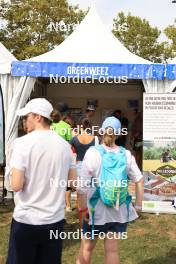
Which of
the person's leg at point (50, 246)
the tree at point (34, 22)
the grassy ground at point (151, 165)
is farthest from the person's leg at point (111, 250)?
the tree at point (34, 22)

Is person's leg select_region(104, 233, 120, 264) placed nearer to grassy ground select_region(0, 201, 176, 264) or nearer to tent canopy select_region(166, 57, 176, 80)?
grassy ground select_region(0, 201, 176, 264)

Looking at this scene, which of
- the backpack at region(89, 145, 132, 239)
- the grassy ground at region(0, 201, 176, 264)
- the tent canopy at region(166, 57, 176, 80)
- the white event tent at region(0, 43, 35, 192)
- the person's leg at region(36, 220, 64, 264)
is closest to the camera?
the person's leg at region(36, 220, 64, 264)

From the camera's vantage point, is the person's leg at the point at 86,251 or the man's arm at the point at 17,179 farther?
the person's leg at the point at 86,251

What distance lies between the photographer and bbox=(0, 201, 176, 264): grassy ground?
471 cm

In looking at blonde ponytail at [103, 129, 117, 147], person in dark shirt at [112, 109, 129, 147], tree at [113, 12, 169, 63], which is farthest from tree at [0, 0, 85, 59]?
blonde ponytail at [103, 129, 117, 147]

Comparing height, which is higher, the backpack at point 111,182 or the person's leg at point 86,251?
the backpack at point 111,182

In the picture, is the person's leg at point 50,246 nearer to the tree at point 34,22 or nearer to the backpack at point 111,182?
the backpack at point 111,182

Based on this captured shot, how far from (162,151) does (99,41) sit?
14.1 ft

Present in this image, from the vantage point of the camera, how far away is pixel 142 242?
17.3ft

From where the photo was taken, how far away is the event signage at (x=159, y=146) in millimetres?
6559

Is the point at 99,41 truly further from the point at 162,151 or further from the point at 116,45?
the point at 162,151

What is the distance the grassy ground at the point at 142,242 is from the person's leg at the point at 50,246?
1.87 meters

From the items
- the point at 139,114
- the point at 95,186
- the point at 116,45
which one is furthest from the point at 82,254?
the point at 139,114

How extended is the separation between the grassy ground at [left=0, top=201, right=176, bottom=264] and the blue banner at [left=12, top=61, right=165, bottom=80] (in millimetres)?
2546
